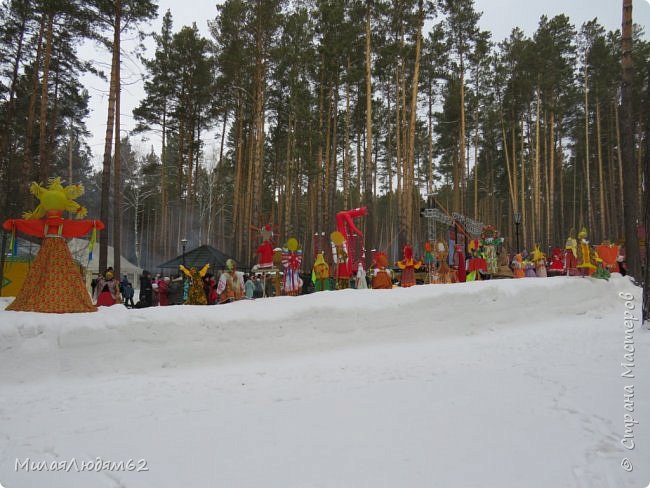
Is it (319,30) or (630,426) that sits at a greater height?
(319,30)

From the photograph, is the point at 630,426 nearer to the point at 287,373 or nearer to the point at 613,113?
the point at 287,373

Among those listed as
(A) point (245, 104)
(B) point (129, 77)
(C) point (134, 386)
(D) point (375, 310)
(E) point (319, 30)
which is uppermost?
(E) point (319, 30)

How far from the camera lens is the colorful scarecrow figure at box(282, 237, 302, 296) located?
1128 cm

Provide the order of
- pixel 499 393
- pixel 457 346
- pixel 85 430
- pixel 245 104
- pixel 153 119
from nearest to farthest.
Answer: pixel 85 430, pixel 499 393, pixel 457 346, pixel 245 104, pixel 153 119

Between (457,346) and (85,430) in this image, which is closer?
(85,430)

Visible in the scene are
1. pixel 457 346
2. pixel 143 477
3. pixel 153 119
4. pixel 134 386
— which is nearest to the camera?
pixel 143 477

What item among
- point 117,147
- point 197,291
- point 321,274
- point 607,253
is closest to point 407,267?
point 321,274

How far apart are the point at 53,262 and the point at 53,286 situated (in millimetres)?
491

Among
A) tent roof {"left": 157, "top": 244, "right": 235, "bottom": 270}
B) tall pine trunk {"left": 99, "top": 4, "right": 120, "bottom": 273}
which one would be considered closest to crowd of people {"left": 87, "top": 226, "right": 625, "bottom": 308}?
tall pine trunk {"left": 99, "top": 4, "right": 120, "bottom": 273}

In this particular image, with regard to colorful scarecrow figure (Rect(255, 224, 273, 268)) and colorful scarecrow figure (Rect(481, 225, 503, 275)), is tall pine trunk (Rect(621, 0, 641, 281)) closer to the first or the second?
colorful scarecrow figure (Rect(481, 225, 503, 275))

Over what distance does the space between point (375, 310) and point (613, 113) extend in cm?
2835

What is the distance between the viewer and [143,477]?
3318 mm

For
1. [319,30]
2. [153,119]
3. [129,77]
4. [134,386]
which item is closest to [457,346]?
[134,386]

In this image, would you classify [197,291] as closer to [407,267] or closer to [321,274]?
[321,274]
